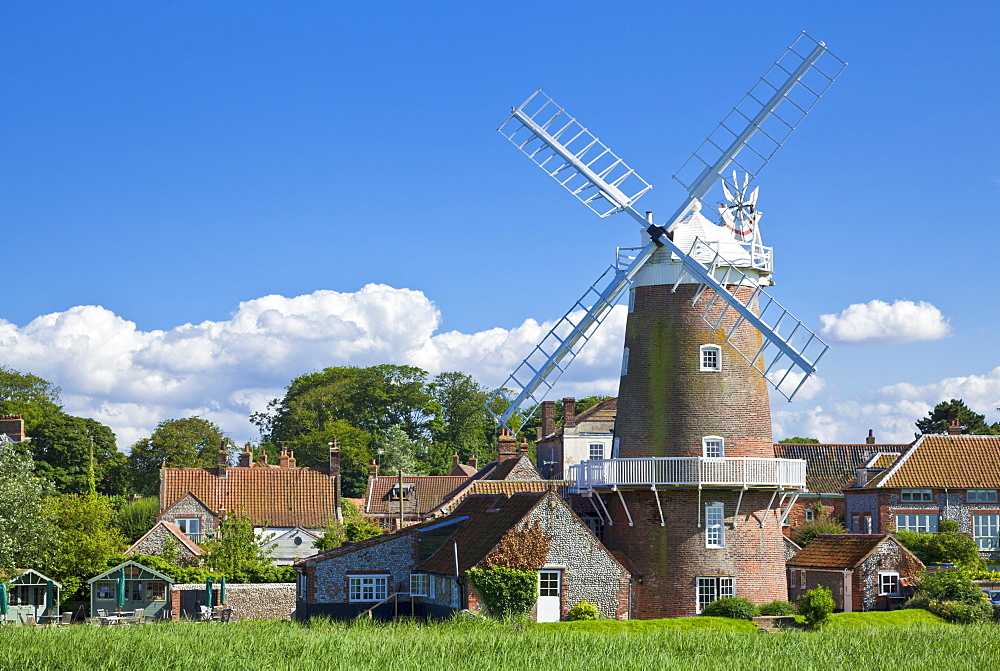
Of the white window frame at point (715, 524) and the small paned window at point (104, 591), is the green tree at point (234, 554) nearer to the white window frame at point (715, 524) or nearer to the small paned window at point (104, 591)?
the small paned window at point (104, 591)

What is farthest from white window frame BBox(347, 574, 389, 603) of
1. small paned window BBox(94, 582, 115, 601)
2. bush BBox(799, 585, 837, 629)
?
bush BBox(799, 585, 837, 629)

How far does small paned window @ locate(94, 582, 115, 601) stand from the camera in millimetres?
46906

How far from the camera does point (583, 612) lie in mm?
37812

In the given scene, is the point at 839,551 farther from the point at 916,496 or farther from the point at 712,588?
the point at 916,496

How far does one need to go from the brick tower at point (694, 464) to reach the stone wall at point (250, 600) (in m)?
15.1

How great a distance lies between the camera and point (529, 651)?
27406 millimetres

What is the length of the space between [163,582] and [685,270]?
22443 millimetres

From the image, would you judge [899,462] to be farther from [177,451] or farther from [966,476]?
[177,451]

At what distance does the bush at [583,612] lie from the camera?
3778cm

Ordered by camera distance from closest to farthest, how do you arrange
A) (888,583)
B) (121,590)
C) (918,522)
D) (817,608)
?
(817,608)
(888,583)
(121,590)
(918,522)

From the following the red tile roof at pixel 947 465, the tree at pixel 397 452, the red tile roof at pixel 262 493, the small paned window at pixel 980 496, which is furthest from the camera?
the tree at pixel 397 452

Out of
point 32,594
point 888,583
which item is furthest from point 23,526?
point 888,583

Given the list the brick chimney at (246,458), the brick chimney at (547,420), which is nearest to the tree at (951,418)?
the brick chimney at (547,420)

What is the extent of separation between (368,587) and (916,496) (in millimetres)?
26303
